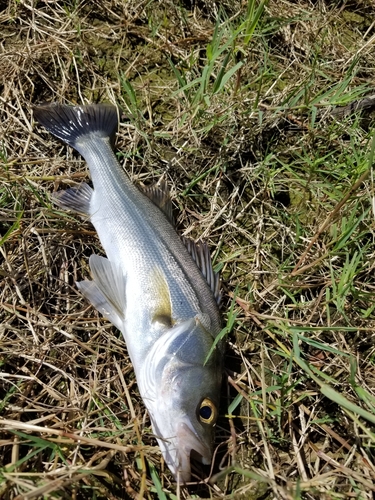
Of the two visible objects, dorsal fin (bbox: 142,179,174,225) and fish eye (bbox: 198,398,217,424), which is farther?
dorsal fin (bbox: 142,179,174,225)

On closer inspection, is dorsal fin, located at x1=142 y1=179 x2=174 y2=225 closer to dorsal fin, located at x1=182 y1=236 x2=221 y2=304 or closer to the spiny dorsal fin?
dorsal fin, located at x1=182 y1=236 x2=221 y2=304

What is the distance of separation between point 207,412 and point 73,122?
7.39ft

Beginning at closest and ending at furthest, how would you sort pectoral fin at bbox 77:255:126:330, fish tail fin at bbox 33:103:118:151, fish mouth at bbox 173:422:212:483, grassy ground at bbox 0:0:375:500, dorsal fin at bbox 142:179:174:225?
fish mouth at bbox 173:422:212:483 < grassy ground at bbox 0:0:375:500 < pectoral fin at bbox 77:255:126:330 < dorsal fin at bbox 142:179:174:225 < fish tail fin at bbox 33:103:118:151

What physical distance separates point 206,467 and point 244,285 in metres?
1.21

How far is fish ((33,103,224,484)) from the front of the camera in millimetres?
2430

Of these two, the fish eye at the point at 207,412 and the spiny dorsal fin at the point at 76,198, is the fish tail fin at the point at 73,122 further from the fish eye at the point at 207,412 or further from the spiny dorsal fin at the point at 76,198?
the fish eye at the point at 207,412

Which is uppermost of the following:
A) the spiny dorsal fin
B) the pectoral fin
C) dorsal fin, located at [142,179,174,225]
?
dorsal fin, located at [142,179,174,225]

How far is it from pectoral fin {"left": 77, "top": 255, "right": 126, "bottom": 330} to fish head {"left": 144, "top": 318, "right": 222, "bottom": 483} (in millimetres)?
378

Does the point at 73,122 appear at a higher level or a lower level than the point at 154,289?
higher

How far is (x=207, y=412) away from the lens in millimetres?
2473

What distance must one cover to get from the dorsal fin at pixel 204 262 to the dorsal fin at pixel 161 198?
22 cm

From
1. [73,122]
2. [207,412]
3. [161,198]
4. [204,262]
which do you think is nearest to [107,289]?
[204,262]

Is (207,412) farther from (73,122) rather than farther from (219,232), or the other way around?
(73,122)

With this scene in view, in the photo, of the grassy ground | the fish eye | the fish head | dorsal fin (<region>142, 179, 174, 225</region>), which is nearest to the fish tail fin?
Result: the grassy ground
